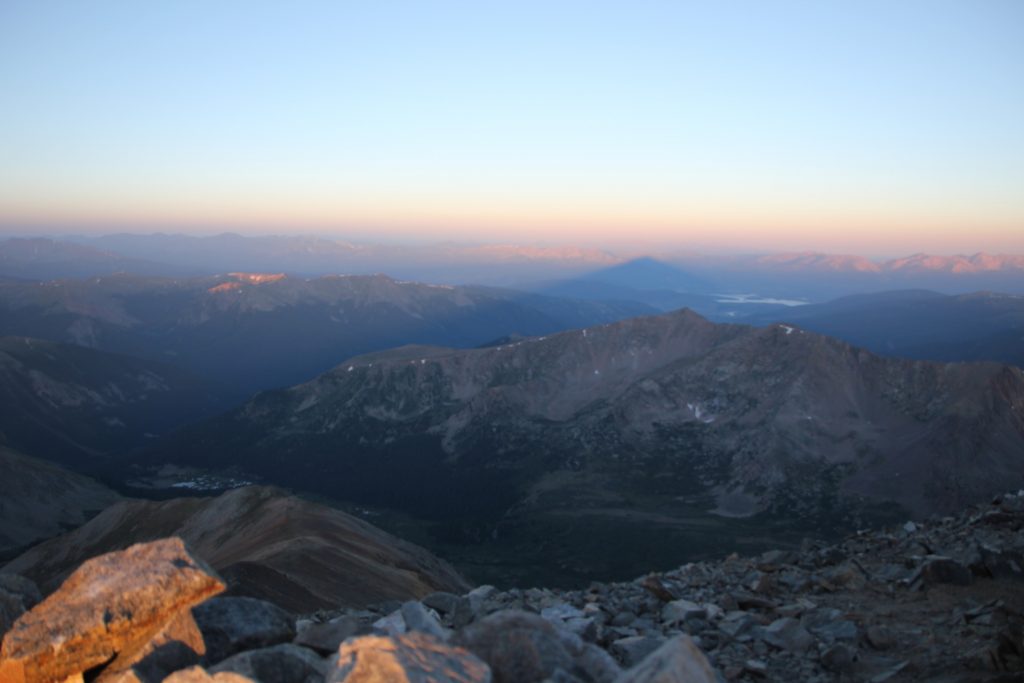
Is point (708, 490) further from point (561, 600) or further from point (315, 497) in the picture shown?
point (561, 600)

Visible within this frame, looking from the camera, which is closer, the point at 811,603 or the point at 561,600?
the point at 811,603

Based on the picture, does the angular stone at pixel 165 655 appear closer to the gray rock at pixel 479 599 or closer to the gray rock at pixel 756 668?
the gray rock at pixel 479 599

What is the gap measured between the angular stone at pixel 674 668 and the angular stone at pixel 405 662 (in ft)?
6.39

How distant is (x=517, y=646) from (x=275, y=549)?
28524 millimetres

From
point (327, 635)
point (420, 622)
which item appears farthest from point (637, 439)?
point (327, 635)

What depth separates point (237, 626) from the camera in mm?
11320

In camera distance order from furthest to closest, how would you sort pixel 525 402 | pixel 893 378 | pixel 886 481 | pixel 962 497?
pixel 525 402 → pixel 893 378 → pixel 886 481 → pixel 962 497

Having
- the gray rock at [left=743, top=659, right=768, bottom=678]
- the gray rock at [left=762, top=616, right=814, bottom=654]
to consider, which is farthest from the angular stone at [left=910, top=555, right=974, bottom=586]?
the gray rock at [left=743, top=659, right=768, bottom=678]

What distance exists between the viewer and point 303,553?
34.0 meters

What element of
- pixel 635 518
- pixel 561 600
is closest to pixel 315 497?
pixel 635 518

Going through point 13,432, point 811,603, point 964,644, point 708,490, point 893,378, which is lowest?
point 13,432

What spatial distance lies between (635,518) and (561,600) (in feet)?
254

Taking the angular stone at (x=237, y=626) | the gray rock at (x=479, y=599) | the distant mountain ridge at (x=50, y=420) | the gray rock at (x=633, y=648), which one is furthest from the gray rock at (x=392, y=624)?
the distant mountain ridge at (x=50, y=420)

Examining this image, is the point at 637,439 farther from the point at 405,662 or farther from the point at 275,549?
the point at 405,662
